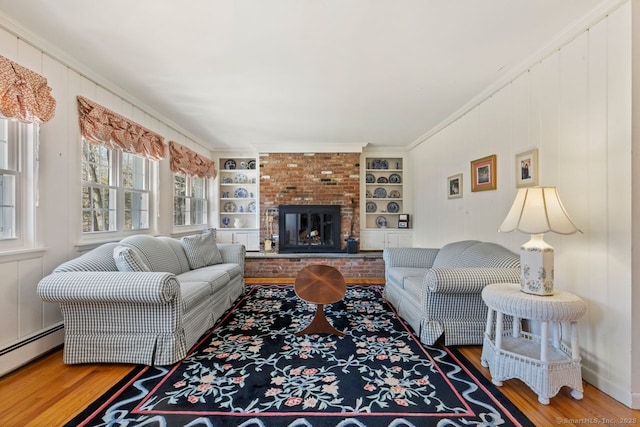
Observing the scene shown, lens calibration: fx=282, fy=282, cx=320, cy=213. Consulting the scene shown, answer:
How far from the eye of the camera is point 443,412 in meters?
1.61

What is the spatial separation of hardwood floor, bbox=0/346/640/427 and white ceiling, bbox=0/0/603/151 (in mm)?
2456

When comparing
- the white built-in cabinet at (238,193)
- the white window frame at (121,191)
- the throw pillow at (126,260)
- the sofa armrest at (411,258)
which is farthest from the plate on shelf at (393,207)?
the throw pillow at (126,260)

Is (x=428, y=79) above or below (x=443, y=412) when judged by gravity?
above

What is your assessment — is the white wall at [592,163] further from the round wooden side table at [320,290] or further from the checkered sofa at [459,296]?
the round wooden side table at [320,290]

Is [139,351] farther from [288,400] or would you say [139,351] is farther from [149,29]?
[149,29]

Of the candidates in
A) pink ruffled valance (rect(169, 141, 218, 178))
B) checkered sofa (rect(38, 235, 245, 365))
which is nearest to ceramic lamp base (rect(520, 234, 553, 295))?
checkered sofa (rect(38, 235, 245, 365))

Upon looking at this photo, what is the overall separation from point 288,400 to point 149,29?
2691mm

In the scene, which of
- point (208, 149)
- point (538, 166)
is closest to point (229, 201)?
point (208, 149)

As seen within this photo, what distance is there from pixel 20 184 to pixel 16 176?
0.06 metres

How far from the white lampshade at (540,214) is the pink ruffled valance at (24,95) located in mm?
3533

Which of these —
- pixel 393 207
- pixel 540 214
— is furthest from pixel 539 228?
pixel 393 207

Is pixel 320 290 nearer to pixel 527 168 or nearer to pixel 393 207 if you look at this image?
pixel 527 168

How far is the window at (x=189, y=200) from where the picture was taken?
15.3ft

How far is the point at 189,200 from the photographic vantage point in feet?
16.6
